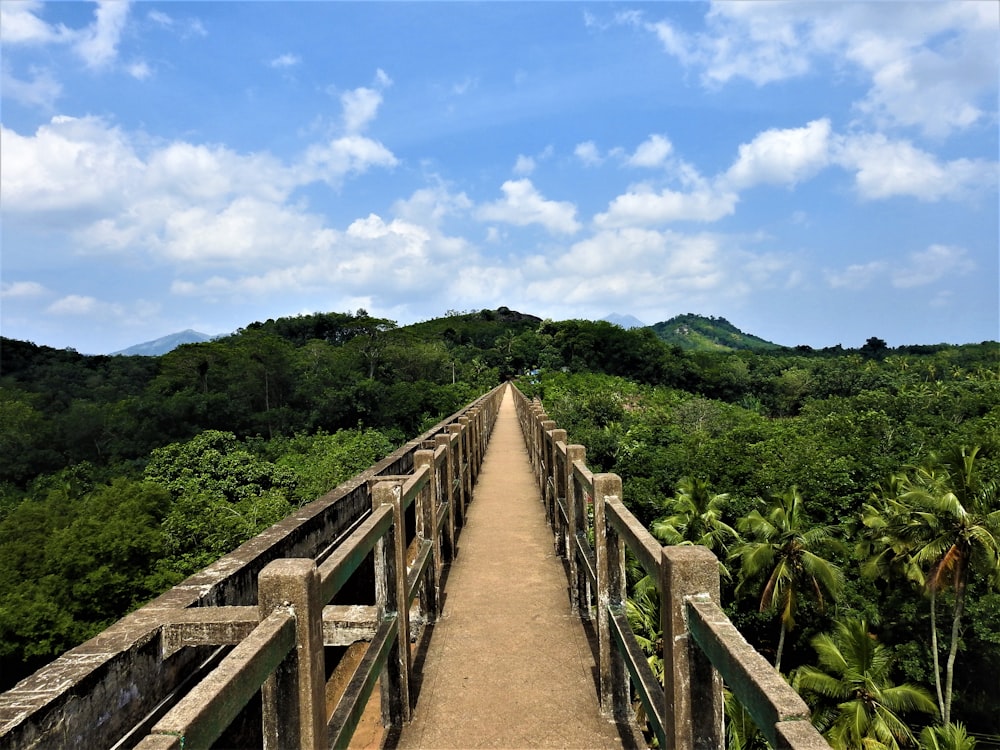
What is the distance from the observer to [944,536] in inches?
655

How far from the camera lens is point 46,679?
2398mm

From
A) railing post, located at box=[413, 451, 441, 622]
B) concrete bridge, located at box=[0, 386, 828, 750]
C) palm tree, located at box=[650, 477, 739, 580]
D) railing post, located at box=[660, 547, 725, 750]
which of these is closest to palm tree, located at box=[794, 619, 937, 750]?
palm tree, located at box=[650, 477, 739, 580]

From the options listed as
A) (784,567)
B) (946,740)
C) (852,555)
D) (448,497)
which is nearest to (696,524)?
(784,567)

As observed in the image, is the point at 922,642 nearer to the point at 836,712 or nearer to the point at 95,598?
the point at 836,712

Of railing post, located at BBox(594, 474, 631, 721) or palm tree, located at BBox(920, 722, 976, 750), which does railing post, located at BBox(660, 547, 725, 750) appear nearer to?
railing post, located at BBox(594, 474, 631, 721)

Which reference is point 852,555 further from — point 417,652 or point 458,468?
point 417,652

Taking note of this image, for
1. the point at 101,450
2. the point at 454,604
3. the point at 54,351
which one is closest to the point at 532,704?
the point at 454,604

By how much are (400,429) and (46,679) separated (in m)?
43.3

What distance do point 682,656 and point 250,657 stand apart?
129 centimetres

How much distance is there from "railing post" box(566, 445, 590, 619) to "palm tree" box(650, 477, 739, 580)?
15370 mm

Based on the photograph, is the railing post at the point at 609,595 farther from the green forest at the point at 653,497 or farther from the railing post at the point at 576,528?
the green forest at the point at 653,497

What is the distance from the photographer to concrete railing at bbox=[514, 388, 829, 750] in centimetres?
133

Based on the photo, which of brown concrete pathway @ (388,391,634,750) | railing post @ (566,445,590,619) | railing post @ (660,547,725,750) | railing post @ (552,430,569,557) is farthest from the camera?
railing post @ (552,430,569,557)

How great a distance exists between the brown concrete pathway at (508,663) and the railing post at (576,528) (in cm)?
14
